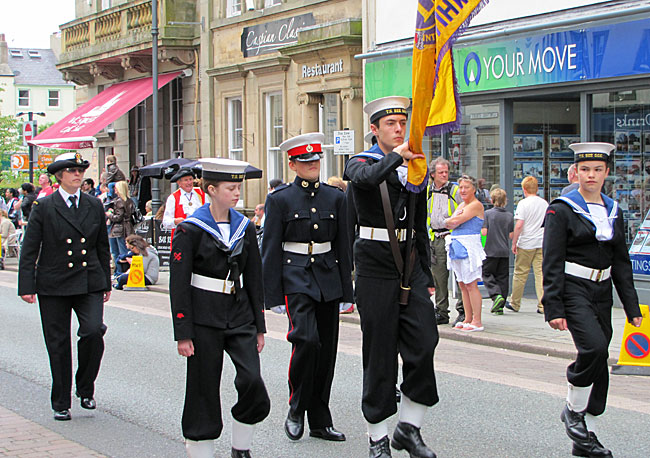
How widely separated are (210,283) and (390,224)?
1121mm

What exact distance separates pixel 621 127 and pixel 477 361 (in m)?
5.41

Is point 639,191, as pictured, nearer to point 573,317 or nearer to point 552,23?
point 552,23

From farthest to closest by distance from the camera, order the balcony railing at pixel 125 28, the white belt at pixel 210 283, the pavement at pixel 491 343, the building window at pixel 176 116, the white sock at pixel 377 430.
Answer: the building window at pixel 176 116 < the balcony railing at pixel 125 28 < the pavement at pixel 491 343 < the white sock at pixel 377 430 < the white belt at pixel 210 283

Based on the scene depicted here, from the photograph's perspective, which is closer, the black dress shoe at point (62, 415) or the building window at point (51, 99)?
the black dress shoe at point (62, 415)

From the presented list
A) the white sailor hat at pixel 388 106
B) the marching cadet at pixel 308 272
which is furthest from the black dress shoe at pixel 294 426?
the white sailor hat at pixel 388 106

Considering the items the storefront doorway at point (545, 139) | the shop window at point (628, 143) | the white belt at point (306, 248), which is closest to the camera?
the white belt at point (306, 248)

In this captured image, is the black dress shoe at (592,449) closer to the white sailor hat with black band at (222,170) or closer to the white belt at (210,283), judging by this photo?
the white belt at (210,283)

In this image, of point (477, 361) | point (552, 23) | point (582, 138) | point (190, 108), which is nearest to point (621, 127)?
point (582, 138)

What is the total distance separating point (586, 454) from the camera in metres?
6.04

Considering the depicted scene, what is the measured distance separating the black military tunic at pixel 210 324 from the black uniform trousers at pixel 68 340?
7.04 feet

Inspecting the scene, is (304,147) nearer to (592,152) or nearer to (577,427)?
(592,152)

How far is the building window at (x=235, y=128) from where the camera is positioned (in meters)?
24.9

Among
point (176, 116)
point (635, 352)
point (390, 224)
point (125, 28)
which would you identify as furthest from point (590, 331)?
point (125, 28)

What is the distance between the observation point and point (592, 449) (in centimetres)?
600
